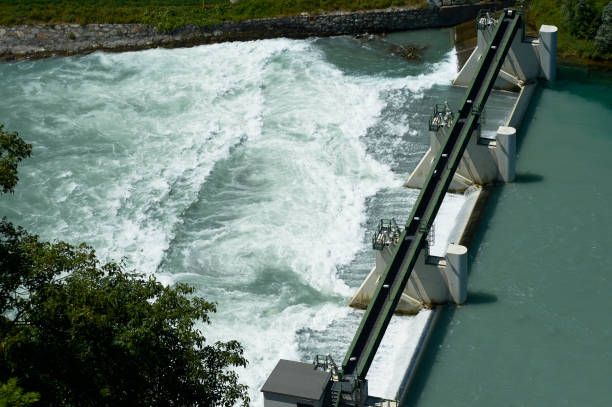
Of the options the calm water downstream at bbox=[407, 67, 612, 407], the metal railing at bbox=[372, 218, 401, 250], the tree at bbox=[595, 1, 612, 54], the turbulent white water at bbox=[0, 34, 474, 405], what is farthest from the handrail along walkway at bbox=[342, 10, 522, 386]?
the tree at bbox=[595, 1, 612, 54]

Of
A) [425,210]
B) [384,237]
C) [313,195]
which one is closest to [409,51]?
[313,195]

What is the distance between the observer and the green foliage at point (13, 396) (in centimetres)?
1911

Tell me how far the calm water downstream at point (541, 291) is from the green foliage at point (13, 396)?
47.9ft

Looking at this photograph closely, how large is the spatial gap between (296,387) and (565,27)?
33.5 metres

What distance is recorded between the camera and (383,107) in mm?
48281

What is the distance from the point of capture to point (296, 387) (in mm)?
26438

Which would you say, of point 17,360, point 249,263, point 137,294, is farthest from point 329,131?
point 17,360

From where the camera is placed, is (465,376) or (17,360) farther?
(465,376)

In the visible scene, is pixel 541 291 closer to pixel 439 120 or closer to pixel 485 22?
pixel 439 120

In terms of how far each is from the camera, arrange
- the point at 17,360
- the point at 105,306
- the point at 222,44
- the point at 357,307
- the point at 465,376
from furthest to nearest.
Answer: the point at 222,44, the point at 357,307, the point at 465,376, the point at 105,306, the point at 17,360

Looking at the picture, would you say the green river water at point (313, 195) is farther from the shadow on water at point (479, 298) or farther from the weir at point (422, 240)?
the weir at point (422, 240)

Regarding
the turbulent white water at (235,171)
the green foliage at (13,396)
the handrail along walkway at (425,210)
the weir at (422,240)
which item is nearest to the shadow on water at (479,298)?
the weir at (422,240)

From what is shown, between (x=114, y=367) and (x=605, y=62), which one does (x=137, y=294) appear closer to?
(x=114, y=367)

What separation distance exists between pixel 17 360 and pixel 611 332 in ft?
67.0
